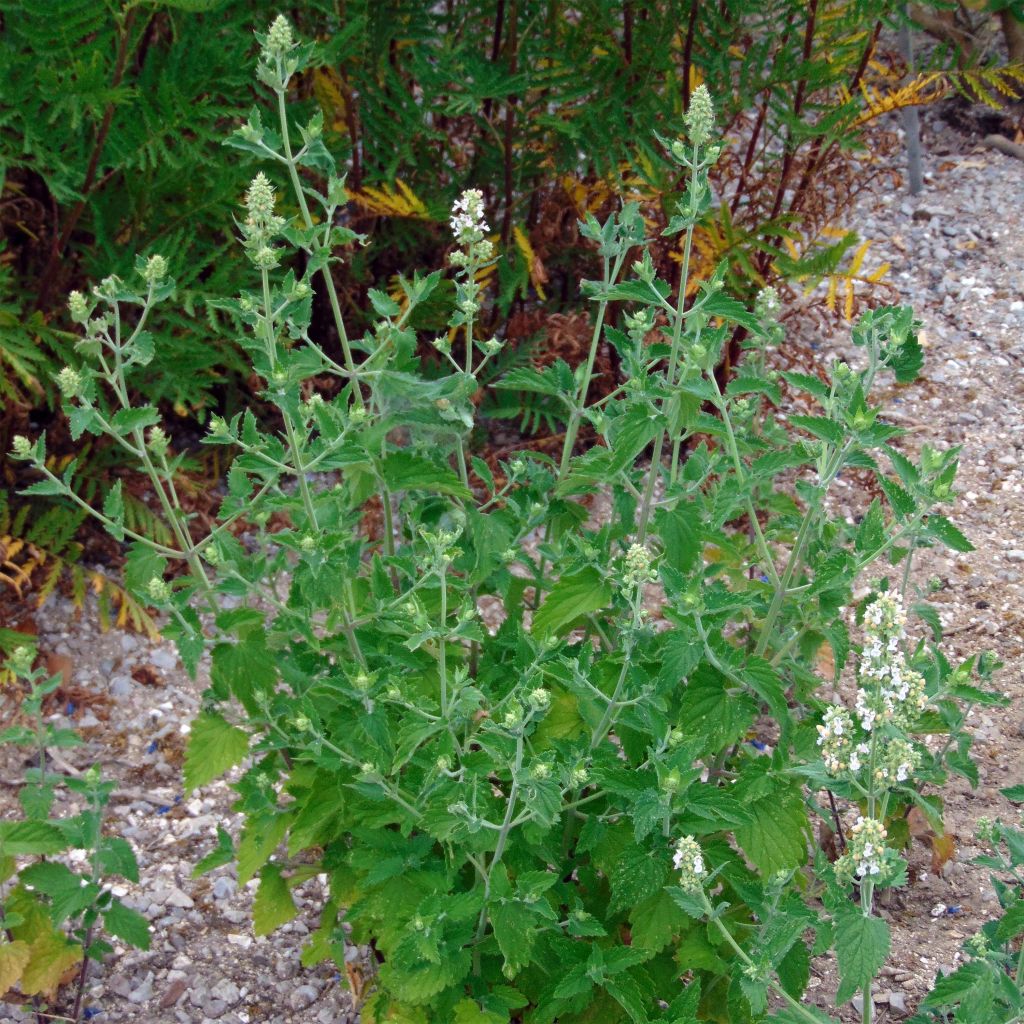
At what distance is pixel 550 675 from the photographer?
6.16 feet

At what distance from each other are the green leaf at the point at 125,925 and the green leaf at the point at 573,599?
893 millimetres

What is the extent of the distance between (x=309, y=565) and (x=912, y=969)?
1415 millimetres

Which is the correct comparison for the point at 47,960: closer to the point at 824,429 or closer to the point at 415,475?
the point at 415,475

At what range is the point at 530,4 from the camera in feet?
11.2

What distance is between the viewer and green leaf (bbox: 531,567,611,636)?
75.2 inches

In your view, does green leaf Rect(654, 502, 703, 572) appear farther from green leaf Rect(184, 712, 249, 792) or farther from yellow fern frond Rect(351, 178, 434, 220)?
yellow fern frond Rect(351, 178, 434, 220)

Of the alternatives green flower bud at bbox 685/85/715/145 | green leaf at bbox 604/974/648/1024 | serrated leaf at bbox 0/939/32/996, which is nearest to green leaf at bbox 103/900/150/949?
serrated leaf at bbox 0/939/32/996

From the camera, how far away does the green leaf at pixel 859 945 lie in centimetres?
150

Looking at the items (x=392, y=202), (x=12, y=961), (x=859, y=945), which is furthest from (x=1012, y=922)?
(x=392, y=202)

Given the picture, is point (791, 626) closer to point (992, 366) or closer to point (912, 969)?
point (912, 969)

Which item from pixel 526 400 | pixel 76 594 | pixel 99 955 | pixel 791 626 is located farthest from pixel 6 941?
pixel 526 400

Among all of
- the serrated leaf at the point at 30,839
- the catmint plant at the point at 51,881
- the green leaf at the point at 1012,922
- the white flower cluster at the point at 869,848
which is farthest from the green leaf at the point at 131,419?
the green leaf at the point at 1012,922

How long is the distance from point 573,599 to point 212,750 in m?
0.63

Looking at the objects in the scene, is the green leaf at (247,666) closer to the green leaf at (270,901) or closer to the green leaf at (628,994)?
the green leaf at (270,901)
